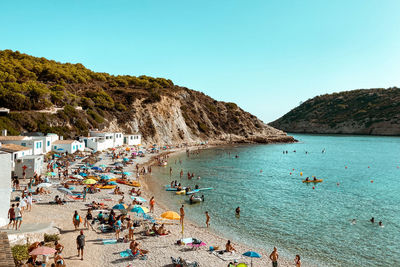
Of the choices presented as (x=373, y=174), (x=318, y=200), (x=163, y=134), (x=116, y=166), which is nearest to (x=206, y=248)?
(x=318, y=200)

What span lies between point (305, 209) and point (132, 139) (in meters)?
54.2

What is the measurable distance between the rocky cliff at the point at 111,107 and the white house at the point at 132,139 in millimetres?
3954

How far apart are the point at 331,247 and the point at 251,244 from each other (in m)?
5.84

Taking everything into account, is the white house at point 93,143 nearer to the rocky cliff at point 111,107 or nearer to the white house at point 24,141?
the rocky cliff at point 111,107

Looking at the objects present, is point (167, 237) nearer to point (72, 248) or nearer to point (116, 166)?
point (72, 248)

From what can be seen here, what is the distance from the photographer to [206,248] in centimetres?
1834

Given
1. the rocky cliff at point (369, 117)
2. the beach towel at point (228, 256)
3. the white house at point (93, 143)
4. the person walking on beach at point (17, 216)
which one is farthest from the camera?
the rocky cliff at point (369, 117)

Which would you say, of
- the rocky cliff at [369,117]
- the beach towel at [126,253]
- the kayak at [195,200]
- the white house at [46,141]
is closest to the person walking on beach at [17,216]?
the beach towel at [126,253]

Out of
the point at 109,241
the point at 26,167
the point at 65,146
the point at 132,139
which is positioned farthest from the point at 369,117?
the point at 109,241

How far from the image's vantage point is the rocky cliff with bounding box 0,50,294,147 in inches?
2363

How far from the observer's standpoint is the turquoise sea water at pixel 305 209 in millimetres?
20109

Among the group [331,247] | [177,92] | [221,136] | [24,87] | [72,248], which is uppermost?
[177,92]

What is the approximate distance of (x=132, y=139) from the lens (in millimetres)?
74500

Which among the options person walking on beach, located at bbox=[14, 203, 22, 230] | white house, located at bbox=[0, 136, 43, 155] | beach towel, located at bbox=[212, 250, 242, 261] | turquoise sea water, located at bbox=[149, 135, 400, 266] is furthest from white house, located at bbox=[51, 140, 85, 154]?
beach towel, located at bbox=[212, 250, 242, 261]
